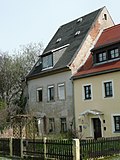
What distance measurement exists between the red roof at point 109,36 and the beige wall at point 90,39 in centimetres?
65

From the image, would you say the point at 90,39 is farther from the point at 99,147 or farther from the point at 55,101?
the point at 99,147

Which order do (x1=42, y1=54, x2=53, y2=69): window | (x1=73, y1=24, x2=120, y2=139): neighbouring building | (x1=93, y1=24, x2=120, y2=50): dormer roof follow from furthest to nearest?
1. (x1=42, y1=54, x2=53, y2=69): window
2. (x1=93, y1=24, x2=120, y2=50): dormer roof
3. (x1=73, y1=24, x2=120, y2=139): neighbouring building

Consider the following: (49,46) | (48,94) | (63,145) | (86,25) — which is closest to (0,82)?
(49,46)

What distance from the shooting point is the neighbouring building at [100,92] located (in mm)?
26656

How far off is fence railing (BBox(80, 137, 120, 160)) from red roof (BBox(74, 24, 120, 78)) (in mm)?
9681

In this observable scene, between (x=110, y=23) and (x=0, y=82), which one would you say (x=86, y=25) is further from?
(x=0, y=82)

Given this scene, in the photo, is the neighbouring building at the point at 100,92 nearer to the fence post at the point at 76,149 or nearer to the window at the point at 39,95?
the window at the point at 39,95

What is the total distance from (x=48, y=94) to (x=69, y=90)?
3849 mm

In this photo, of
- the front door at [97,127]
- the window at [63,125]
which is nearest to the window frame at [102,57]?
the front door at [97,127]

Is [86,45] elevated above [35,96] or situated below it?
above

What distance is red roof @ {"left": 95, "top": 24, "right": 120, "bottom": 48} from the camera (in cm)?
2995

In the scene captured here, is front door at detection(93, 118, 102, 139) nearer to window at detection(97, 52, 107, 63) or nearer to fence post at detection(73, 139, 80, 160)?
window at detection(97, 52, 107, 63)

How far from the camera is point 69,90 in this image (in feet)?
102

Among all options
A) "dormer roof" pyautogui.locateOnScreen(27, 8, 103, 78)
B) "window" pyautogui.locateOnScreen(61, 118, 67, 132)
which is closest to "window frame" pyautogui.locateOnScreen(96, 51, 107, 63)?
"dormer roof" pyautogui.locateOnScreen(27, 8, 103, 78)
